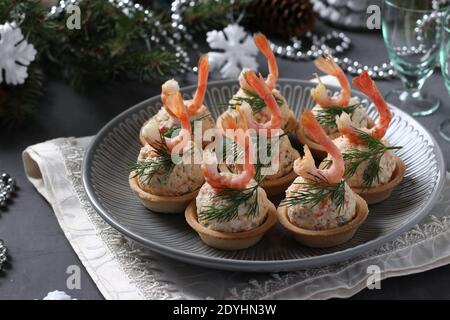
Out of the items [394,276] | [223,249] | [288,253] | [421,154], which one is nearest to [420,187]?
[421,154]

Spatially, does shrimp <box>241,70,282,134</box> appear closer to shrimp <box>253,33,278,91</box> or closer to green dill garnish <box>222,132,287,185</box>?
green dill garnish <box>222,132,287,185</box>

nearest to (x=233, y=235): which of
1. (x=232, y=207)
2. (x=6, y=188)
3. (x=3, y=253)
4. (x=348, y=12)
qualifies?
(x=232, y=207)

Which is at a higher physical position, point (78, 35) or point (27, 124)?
point (78, 35)

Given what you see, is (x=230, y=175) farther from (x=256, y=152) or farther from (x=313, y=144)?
(x=313, y=144)

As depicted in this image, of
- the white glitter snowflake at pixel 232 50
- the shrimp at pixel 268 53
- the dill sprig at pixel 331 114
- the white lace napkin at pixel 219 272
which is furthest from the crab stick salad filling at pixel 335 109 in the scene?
the white glitter snowflake at pixel 232 50

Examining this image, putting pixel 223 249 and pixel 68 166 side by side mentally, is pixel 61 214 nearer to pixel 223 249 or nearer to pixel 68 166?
pixel 68 166

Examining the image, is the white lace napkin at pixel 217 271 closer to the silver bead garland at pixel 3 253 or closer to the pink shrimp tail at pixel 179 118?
the silver bead garland at pixel 3 253

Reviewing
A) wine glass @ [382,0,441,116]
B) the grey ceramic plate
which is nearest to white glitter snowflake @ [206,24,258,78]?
the grey ceramic plate
